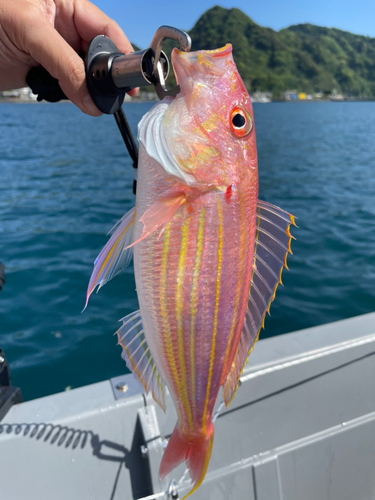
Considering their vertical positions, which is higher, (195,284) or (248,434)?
(195,284)

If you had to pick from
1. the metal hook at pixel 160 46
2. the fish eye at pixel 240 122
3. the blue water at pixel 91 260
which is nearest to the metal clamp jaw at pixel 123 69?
the metal hook at pixel 160 46

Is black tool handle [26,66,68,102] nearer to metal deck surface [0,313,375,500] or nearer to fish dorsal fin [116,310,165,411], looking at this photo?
fish dorsal fin [116,310,165,411]

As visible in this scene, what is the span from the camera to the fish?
130cm

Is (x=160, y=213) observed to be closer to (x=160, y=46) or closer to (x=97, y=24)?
(x=160, y=46)

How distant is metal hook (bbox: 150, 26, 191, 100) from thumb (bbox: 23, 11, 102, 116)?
353 millimetres

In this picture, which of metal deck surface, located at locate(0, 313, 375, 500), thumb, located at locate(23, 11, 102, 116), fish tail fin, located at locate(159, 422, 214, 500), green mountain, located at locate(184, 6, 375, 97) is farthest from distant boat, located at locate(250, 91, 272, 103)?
fish tail fin, located at locate(159, 422, 214, 500)

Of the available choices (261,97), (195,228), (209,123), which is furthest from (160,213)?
(261,97)

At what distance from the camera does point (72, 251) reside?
7863 millimetres

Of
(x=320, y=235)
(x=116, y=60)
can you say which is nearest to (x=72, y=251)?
(x=320, y=235)

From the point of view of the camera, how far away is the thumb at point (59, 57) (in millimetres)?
1569

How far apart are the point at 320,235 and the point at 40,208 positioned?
7.58 m

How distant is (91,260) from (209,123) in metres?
6.53

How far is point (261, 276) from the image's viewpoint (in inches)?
60.2

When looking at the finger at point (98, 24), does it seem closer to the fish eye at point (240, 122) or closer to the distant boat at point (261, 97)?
the fish eye at point (240, 122)
